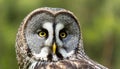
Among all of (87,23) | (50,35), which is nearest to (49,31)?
(50,35)

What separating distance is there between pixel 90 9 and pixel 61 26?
8154 millimetres

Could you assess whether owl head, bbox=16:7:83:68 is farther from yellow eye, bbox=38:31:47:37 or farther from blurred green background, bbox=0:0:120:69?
blurred green background, bbox=0:0:120:69

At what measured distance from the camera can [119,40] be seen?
16.0 m

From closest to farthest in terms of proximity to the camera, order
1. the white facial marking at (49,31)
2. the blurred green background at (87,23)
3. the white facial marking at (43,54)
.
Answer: the white facial marking at (49,31) → the white facial marking at (43,54) → the blurred green background at (87,23)

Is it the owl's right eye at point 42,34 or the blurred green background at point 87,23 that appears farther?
the blurred green background at point 87,23

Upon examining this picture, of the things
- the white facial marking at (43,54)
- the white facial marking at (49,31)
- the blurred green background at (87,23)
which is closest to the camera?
the white facial marking at (49,31)

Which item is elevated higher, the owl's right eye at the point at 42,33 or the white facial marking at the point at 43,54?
the owl's right eye at the point at 42,33

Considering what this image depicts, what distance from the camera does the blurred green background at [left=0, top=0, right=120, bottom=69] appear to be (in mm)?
15023

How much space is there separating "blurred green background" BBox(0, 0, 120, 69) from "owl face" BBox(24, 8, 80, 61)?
4.94m

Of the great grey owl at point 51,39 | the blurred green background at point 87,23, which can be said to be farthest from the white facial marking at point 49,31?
the blurred green background at point 87,23

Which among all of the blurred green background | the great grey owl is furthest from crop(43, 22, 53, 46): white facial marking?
the blurred green background

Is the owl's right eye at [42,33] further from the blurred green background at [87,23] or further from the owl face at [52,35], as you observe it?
the blurred green background at [87,23]

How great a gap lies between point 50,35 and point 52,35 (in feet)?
0.07

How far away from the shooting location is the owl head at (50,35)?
9.42 m
